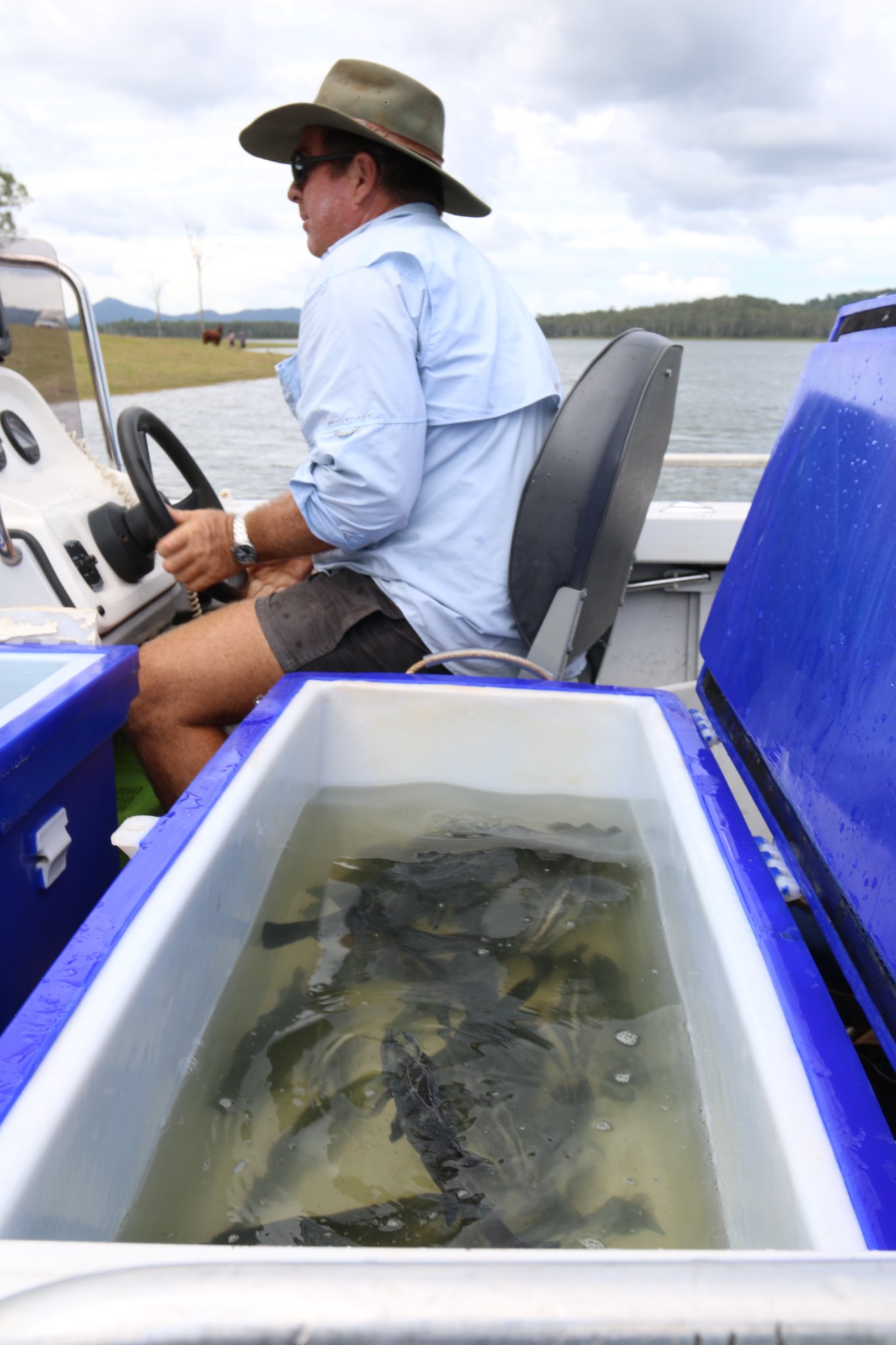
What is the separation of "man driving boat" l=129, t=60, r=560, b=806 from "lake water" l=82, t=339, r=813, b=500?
255 mm

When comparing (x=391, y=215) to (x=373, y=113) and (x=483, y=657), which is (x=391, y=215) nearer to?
(x=373, y=113)

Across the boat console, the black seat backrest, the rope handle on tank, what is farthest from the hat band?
the rope handle on tank

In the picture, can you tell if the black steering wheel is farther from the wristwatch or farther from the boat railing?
the boat railing

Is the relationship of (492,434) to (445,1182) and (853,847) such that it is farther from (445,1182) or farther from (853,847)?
(445,1182)

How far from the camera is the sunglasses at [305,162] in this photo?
6.70ft

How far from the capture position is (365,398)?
6.03 ft

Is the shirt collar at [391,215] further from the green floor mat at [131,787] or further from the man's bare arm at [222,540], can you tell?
the green floor mat at [131,787]

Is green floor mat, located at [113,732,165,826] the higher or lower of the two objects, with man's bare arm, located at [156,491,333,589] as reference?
lower

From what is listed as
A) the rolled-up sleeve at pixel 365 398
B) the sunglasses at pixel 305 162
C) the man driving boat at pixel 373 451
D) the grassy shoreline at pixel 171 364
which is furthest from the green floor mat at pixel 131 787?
the grassy shoreline at pixel 171 364

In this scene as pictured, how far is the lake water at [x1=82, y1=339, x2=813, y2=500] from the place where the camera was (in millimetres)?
4273

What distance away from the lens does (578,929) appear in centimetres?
133

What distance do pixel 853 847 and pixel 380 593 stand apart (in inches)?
50.0

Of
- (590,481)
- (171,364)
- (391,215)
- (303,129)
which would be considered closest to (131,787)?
(590,481)

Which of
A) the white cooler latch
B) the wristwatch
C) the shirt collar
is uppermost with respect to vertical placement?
the shirt collar
